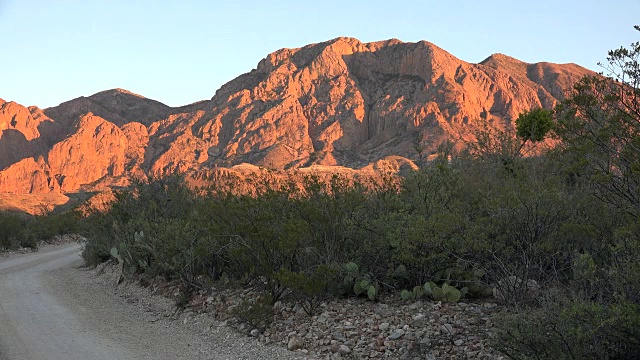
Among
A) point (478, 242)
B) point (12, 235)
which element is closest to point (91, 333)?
point (478, 242)

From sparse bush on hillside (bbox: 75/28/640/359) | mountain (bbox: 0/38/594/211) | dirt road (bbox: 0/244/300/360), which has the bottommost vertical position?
dirt road (bbox: 0/244/300/360)

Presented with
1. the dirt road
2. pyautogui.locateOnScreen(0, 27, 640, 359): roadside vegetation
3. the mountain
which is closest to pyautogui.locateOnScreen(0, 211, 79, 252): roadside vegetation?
the dirt road

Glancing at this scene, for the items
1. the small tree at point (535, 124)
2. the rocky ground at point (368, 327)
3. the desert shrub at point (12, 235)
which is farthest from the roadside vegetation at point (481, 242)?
the desert shrub at point (12, 235)

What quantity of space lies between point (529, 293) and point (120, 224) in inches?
509

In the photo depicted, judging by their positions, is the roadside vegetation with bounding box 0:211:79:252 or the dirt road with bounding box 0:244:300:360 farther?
the roadside vegetation with bounding box 0:211:79:252

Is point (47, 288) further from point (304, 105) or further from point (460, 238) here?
point (304, 105)

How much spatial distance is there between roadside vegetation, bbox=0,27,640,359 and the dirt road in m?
0.92

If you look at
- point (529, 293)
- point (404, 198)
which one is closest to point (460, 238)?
point (529, 293)

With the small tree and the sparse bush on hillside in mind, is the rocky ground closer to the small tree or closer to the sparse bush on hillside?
the sparse bush on hillside

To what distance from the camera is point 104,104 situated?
443 feet

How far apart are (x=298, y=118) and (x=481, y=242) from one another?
340 feet

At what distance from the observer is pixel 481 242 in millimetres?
7961

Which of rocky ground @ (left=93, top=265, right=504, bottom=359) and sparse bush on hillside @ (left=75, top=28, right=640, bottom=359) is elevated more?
sparse bush on hillside @ (left=75, top=28, right=640, bottom=359)

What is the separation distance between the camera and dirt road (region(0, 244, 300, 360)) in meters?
8.25
